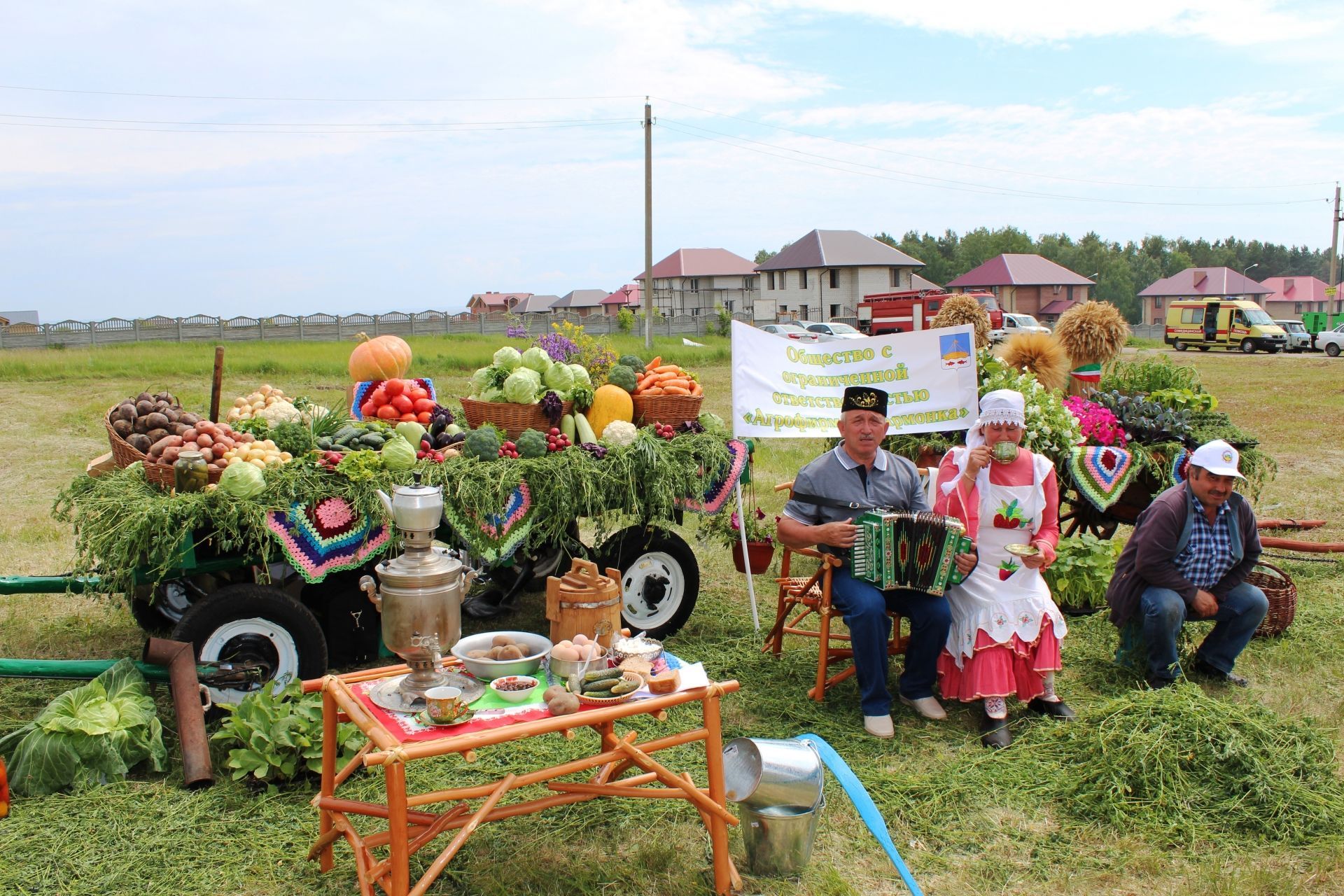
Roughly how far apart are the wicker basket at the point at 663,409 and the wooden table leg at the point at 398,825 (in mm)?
3532

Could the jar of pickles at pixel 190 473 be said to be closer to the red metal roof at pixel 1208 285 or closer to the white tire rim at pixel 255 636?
the white tire rim at pixel 255 636

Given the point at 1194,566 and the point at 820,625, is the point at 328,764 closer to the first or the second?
the point at 820,625

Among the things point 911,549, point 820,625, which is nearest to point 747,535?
point 820,625

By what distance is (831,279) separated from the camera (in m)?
68.2

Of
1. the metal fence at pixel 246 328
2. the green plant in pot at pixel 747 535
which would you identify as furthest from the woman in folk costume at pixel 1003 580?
the metal fence at pixel 246 328

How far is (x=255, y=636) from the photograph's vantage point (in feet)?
15.5

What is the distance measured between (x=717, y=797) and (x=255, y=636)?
2.57 m

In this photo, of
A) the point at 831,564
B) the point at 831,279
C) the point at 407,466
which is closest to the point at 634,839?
the point at 831,564

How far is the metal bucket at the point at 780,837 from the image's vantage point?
140 inches

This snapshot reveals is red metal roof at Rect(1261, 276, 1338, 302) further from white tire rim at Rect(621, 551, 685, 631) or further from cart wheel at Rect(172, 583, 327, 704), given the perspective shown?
cart wheel at Rect(172, 583, 327, 704)

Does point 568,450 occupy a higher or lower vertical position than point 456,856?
higher

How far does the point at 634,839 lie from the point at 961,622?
2043 mm

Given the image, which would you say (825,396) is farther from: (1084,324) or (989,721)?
(1084,324)

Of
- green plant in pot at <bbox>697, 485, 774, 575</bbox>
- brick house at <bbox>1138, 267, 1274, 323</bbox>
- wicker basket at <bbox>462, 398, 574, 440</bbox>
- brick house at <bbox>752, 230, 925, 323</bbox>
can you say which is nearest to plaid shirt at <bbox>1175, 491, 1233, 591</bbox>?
green plant in pot at <bbox>697, 485, 774, 575</bbox>
